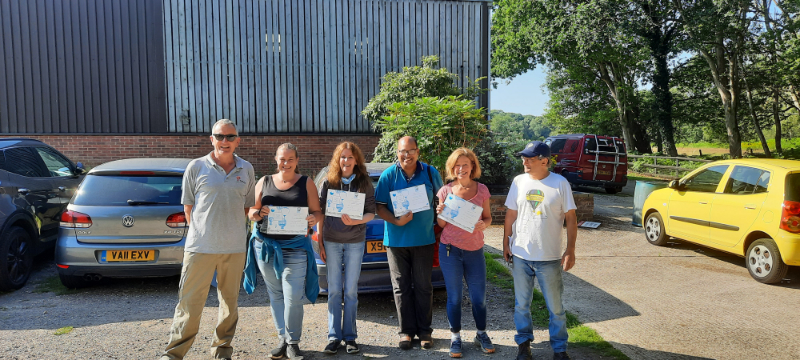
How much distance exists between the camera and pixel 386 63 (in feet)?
46.5

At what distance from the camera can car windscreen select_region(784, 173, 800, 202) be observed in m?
6.11

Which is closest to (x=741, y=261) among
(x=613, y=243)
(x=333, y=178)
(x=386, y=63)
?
(x=613, y=243)

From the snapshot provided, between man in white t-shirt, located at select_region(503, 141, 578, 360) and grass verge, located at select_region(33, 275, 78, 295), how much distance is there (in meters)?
5.00

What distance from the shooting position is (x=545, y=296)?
4.04 m

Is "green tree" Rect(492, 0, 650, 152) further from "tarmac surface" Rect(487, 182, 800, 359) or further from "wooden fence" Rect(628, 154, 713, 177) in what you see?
"tarmac surface" Rect(487, 182, 800, 359)

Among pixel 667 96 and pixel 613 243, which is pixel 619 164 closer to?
pixel 613 243

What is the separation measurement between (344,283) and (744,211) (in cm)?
551

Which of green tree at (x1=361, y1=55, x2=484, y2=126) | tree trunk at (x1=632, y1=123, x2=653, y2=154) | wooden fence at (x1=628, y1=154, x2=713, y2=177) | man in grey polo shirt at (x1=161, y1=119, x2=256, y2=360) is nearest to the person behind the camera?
man in grey polo shirt at (x1=161, y1=119, x2=256, y2=360)

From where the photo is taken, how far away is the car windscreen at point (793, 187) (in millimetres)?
6105

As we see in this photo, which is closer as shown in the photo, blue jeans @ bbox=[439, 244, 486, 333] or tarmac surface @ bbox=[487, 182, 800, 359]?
blue jeans @ bbox=[439, 244, 486, 333]

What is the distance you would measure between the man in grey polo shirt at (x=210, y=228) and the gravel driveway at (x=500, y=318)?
0.59 metres

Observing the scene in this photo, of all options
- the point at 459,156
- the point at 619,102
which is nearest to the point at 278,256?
the point at 459,156

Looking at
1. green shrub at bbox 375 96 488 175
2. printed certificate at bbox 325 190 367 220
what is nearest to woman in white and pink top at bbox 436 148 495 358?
printed certificate at bbox 325 190 367 220

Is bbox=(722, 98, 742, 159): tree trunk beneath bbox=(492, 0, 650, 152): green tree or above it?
beneath
